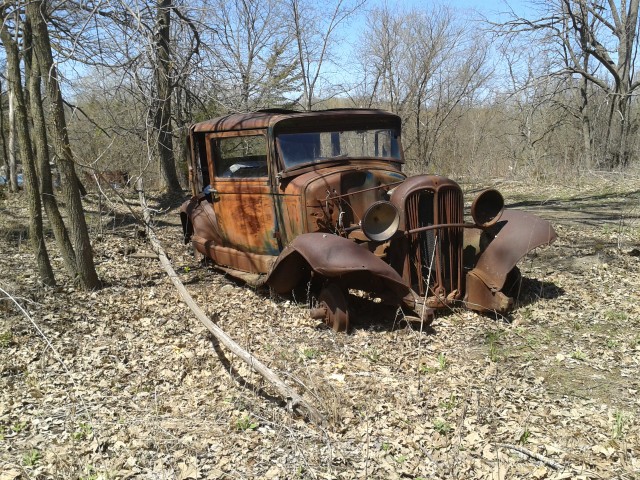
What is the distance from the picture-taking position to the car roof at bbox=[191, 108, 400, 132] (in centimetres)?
584

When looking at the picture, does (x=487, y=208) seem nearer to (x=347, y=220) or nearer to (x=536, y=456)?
(x=347, y=220)

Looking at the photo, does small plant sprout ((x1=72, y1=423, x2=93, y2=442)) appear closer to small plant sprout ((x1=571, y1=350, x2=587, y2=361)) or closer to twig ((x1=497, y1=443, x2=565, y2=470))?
twig ((x1=497, y1=443, x2=565, y2=470))

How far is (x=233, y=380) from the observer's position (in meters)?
4.40

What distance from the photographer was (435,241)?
516cm

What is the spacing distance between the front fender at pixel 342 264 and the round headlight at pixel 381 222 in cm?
17

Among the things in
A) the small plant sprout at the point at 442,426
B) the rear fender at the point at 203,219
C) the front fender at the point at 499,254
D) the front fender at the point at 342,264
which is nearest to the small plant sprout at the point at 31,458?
the front fender at the point at 342,264

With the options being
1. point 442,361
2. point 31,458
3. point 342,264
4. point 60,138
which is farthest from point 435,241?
point 60,138

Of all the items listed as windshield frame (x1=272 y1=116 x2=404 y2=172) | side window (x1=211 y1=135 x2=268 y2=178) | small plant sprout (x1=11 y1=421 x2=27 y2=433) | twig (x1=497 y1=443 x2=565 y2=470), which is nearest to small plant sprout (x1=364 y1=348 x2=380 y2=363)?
twig (x1=497 y1=443 x2=565 y2=470)

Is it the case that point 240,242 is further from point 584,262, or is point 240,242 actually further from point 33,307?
point 584,262

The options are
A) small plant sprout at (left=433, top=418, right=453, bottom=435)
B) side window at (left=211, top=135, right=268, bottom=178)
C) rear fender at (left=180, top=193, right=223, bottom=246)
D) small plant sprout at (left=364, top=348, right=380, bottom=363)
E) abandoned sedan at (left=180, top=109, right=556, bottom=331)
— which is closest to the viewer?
small plant sprout at (left=433, top=418, right=453, bottom=435)

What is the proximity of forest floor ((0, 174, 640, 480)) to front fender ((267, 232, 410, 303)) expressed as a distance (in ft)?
1.48

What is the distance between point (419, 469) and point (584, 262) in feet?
16.0

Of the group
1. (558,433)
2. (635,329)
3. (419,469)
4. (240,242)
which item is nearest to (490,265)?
(635,329)

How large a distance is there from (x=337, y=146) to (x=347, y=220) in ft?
3.12
